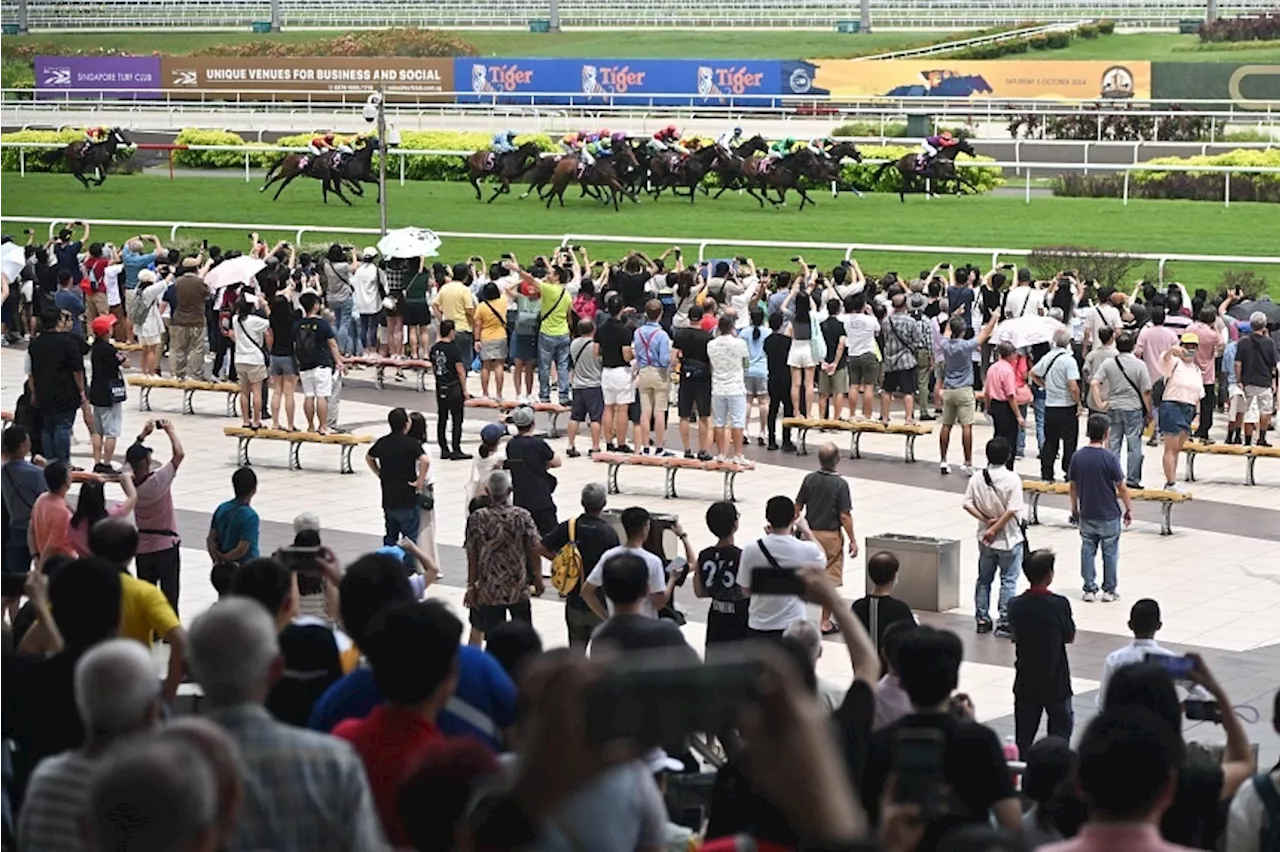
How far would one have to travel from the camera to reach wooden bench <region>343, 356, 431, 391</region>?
82.4 ft

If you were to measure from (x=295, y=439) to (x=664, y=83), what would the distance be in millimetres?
45785

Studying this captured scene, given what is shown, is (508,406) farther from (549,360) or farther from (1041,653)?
(1041,653)

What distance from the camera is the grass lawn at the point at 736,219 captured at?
34.7m

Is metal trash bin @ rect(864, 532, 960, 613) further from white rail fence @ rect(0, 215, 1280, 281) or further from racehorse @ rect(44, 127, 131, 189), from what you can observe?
A: racehorse @ rect(44, 127, 131, 189)

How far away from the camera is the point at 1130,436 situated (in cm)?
1878

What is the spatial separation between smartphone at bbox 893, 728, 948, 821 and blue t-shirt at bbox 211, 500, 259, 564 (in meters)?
7.93


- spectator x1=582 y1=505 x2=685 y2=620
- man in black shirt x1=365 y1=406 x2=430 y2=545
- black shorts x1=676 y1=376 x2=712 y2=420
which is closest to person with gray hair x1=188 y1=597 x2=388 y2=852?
spectator x1=582 y1=505 x2=685 y2=620

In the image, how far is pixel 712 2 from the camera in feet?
282

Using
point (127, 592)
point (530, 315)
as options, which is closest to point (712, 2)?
point (530, 315)

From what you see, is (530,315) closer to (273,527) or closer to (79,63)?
(273,527)

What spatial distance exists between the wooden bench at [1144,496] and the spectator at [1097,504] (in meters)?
1.76

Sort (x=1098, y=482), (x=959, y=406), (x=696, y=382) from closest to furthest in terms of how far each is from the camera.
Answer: (x=1098, y=482) < (x=959, y=406) < (x=696, y=382)

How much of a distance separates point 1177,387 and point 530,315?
7.00m

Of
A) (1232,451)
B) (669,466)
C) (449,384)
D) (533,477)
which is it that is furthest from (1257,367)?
(533,477)
